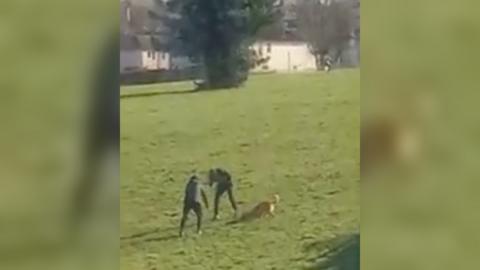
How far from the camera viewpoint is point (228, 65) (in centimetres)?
283

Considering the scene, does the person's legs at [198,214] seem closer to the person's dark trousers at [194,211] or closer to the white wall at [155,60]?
the person's dark trousers at [194,211]

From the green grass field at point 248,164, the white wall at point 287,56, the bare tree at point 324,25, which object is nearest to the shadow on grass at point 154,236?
the green grass field at point 248,164

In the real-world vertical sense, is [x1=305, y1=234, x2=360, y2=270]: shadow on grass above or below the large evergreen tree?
below

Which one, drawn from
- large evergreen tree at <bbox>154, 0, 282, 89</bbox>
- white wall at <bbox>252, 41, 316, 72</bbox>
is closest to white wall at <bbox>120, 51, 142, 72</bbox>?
large evergreen tree at <bbox>154, 0, 282, 89</bbox>

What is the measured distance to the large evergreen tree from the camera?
9.22 ft

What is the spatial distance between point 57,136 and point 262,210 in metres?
0.63

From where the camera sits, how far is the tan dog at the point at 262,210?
112 inches

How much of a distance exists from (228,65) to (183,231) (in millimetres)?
502

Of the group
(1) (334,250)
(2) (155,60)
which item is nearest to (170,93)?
(2) (155,60)

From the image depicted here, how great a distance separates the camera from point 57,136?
273 cm

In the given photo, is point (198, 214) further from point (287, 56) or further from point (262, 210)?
A: point (287, 56)

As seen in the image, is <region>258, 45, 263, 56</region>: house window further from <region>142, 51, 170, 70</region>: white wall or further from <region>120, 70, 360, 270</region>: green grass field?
<region>142, 51, 170, 70</region>: white wall

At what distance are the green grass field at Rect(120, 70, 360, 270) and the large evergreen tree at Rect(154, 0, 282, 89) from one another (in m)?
0.06

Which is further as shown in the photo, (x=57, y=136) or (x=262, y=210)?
(x=262, y=210)
